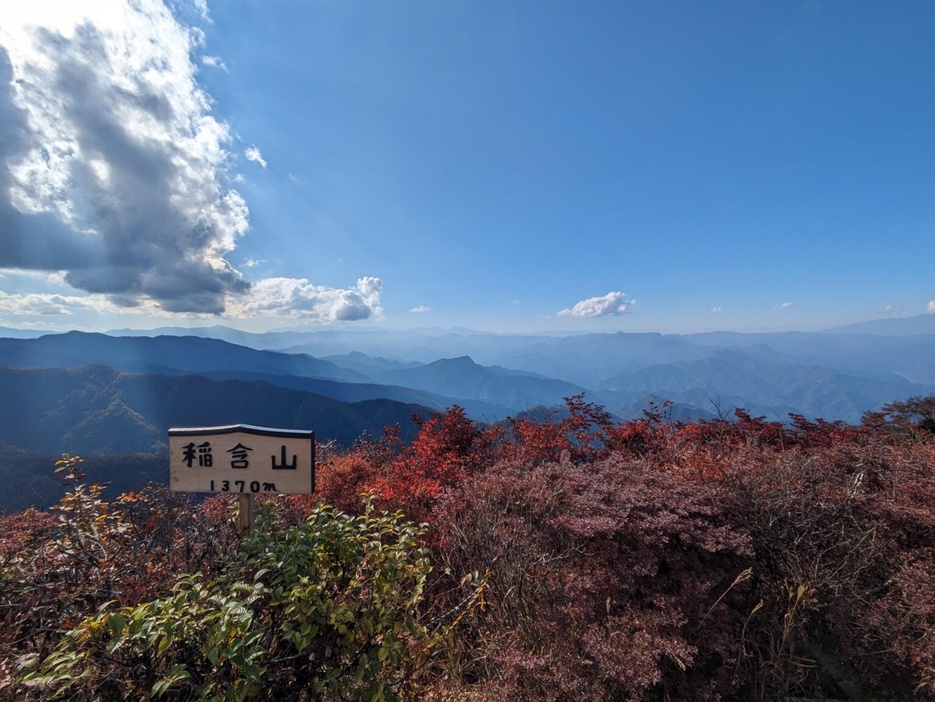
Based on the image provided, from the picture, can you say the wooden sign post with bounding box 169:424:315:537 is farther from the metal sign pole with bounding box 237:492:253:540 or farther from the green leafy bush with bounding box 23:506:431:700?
the green leafy bush with bounding box 23:506:431:700

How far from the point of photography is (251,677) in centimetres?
157

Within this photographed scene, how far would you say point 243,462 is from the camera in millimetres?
2898

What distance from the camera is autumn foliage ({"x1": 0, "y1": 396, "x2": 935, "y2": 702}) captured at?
2256mm

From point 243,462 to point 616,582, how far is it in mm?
2788

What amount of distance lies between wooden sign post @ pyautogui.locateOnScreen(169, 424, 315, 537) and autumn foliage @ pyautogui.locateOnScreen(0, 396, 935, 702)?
1.26 feet

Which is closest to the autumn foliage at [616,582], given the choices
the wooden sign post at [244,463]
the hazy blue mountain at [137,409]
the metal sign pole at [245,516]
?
the metal sign pole at [245,516]

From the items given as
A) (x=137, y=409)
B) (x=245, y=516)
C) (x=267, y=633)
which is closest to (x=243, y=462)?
(x=245, y=516)

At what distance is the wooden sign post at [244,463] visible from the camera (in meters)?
2.88

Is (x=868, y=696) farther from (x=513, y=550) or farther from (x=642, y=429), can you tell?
(x=642, y=429)

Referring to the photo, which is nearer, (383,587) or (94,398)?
(383,587)

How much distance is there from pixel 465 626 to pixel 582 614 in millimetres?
1279

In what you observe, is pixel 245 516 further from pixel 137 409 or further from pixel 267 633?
pixel 137 409

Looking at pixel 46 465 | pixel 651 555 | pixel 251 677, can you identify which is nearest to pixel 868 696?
pixel 651 555

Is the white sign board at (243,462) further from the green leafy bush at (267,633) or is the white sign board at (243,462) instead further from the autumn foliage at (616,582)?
the green leafy bush at (267,633)
